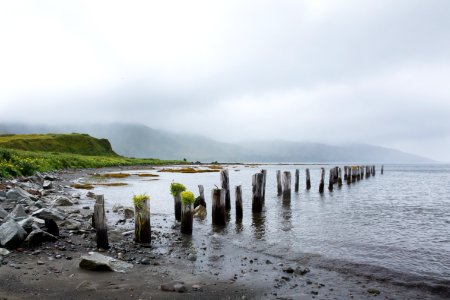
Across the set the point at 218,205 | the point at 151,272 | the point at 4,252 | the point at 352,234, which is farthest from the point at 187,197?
the point at 352,234

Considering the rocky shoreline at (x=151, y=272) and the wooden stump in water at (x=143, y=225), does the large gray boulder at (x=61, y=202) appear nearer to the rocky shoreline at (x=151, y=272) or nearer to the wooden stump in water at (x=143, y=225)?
the rocky shoreline at (x=151, y=272)

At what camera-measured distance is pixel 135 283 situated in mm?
8125

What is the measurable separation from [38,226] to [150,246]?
385cm

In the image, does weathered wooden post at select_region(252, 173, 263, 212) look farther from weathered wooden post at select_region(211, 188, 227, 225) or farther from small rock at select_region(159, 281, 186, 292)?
small rock at select_region(159, 281, 186, 292)

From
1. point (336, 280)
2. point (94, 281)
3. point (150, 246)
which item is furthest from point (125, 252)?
point (336, 280)

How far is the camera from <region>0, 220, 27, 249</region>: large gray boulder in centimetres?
995

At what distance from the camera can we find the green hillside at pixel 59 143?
358 ft

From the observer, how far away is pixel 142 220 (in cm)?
1207

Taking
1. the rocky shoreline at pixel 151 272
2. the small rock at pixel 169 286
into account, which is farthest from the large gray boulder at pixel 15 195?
the small rock at pixel 169 286

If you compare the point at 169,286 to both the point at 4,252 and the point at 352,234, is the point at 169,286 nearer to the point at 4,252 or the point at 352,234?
the point at 4,252

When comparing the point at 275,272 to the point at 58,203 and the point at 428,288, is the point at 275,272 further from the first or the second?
the point at 58,203

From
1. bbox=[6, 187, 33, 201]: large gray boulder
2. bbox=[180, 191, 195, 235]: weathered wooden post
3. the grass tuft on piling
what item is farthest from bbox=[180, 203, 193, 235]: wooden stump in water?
bbox=[6, 187, 33, 201]: large gray boulder

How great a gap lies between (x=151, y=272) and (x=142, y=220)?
3190 millimetres

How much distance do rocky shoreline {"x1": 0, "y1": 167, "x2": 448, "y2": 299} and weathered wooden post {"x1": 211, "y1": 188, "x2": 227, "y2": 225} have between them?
10.4 feet
